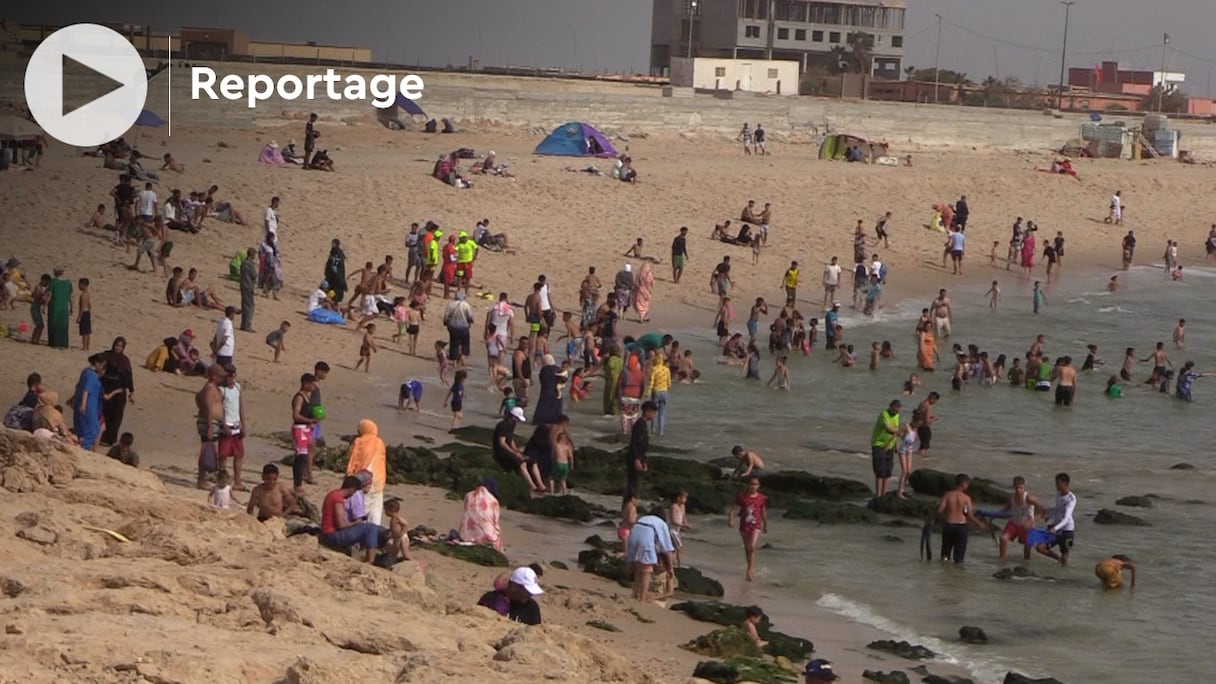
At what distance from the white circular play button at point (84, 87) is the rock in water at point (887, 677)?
82.5ft

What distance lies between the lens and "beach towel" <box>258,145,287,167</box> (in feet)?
113

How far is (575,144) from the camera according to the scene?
1665 inches

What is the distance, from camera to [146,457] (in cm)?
1625

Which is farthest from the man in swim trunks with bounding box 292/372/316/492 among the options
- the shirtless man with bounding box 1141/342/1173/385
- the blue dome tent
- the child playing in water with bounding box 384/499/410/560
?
the blue dome tent

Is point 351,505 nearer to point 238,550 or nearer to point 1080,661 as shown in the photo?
point 238,550

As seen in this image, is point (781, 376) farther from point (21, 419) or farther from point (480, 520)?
point (21, 419)

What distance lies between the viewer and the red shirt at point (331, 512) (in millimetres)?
11883

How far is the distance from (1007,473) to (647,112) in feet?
101

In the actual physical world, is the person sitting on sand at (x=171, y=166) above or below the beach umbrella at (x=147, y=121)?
below

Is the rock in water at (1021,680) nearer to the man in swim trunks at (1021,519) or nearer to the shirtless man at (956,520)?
the shirtless man at (956,520)

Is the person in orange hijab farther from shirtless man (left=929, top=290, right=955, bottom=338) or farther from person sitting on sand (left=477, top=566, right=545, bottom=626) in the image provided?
shirtless man (left=929, top=290, right=955, bottom=338)

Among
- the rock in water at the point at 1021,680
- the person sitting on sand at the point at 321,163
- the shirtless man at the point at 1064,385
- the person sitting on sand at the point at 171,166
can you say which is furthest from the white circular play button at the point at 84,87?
the rock in water at the point at 1021,680

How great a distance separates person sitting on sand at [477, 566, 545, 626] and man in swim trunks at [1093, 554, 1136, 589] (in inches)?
295

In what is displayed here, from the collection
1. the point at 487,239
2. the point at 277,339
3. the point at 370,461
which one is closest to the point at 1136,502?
the point at 370,461
